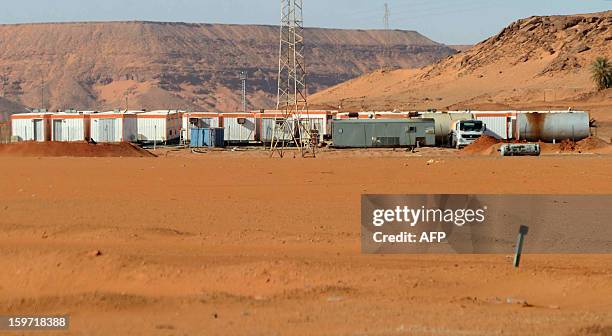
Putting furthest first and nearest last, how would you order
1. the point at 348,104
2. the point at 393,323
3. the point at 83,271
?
the point at 348,104
the point at 83,271
the point at 393,323

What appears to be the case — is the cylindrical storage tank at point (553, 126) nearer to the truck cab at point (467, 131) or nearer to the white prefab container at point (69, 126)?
the truck cab at point (467, 131)

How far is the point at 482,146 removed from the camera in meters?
62.2

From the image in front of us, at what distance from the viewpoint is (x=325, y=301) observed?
50.6ft

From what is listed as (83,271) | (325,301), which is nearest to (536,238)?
(325,301)

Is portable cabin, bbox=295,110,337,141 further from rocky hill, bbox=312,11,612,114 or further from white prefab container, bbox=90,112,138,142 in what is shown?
rocky hill, bbox=312,11,612,114

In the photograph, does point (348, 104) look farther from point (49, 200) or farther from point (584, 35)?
point (49, 200)

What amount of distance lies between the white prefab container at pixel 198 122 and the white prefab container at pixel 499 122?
1932 centimetres

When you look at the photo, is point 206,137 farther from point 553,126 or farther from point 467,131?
point 553,126

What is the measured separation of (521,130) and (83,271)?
58142 millimetres

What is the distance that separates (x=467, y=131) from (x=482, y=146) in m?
6.44

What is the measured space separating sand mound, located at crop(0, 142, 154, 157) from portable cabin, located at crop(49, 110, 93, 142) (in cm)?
2114

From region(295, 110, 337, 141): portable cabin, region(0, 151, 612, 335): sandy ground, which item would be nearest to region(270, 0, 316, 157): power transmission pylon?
region(295, 110, 337, 141): portable cabin

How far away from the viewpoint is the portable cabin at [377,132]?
7031 centimetres

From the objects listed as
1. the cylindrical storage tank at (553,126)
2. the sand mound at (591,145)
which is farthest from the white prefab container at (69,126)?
the sand mound at (591,145)
